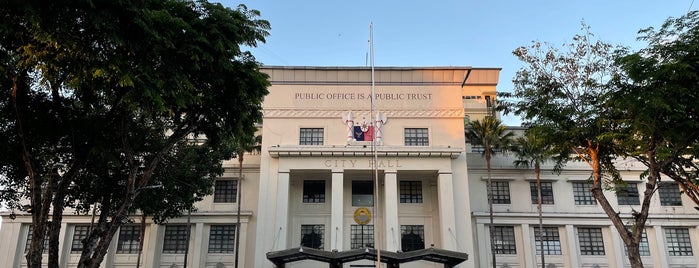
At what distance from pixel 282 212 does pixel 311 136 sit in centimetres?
517

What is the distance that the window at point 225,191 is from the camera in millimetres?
33625

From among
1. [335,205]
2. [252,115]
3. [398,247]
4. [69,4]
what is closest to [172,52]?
[69,4]

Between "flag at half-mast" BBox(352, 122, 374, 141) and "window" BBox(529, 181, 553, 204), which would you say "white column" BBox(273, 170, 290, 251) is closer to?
"flag at half-mast" BBox(352, 122, 374, 141)

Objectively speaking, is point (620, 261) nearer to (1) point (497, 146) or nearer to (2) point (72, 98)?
(1) point (497, 146)

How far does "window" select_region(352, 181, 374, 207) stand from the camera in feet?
107

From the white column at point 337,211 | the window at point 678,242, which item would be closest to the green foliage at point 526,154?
the window at point 678,242

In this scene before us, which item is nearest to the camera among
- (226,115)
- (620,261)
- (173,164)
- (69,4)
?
(69,4)

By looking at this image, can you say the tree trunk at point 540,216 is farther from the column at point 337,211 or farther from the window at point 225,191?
the window at point 225,191

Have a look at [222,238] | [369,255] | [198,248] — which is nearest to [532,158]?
[369,255]

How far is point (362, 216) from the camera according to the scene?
31.9 meters

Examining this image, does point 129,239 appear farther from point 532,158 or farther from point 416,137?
point 532,158

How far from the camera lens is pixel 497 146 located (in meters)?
31.8

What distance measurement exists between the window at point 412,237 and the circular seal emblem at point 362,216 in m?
2.23

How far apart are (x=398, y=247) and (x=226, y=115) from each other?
14.6 metres
